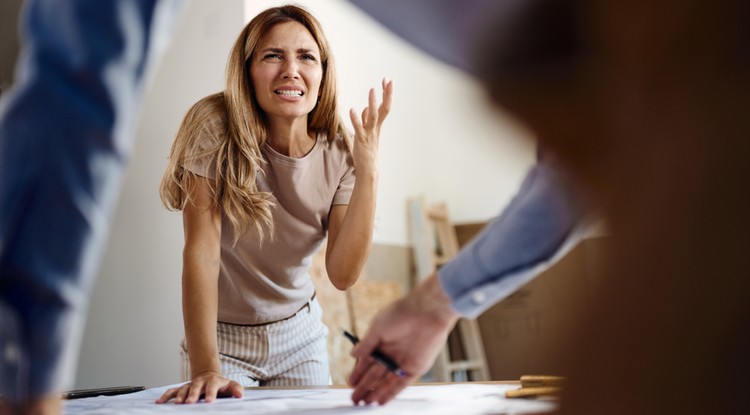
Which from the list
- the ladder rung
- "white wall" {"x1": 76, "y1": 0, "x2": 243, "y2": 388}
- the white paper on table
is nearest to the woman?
the white paper on table

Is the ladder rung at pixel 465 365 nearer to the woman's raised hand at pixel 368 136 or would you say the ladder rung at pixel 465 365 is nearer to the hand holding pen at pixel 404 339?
the woman's raised hand at pixel 368 136

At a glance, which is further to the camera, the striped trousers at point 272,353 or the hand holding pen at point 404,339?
the striped trousers at point 272,353

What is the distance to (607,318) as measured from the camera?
1.19 ft

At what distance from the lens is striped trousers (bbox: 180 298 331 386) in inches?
72.0

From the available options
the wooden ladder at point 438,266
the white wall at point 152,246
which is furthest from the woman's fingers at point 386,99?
the wooden ladder at point 438,266

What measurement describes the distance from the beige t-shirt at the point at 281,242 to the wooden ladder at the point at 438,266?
3008 mm

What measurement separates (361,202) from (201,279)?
445 mm

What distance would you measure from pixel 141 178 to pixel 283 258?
4.36ft

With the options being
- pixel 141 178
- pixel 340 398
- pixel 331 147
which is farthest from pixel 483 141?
pixel 141 178

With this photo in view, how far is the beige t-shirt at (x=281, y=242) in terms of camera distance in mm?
1871

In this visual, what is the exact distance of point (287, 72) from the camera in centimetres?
191

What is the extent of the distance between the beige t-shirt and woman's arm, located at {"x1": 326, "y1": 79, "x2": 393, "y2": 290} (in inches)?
3.2

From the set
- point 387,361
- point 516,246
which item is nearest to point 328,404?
point 387,361

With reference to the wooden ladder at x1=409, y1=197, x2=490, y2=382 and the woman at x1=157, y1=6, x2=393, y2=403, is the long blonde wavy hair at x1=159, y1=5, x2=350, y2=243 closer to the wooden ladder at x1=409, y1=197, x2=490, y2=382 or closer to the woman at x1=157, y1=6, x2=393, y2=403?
the woman at x1=157, y1=6, x2=393, y2=403
